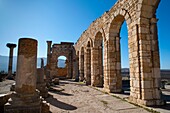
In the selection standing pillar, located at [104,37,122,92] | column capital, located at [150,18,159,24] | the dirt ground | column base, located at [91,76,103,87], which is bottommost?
the dirt ground

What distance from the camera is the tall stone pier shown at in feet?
13.4

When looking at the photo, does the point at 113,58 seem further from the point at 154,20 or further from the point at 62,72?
the point at 62,72

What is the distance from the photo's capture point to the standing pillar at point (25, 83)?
4086mm

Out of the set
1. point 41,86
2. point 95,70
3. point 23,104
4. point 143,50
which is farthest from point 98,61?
point 23,104

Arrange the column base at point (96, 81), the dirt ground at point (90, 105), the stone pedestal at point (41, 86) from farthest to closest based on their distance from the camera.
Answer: the column base at point (96, 81) < the stone pedestal at point (41, 86) < the dirt ground at point (90, 105)

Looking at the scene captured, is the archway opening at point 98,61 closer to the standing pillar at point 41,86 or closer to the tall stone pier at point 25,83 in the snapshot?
the standing pillar at point 41,86

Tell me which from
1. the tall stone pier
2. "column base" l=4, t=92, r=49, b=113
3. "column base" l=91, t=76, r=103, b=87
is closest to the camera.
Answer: "column base" l=4, t=92, r=49, b=113

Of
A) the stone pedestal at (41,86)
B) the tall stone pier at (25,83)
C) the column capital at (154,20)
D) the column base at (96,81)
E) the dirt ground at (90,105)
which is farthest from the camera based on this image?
the column base at (96,81)

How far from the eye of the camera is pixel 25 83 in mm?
4641

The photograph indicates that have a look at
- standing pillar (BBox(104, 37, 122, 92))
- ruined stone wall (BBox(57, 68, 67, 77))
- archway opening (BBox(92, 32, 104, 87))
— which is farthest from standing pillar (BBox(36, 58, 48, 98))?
ruined stone wall (BBox(57, 68, 67, 77))

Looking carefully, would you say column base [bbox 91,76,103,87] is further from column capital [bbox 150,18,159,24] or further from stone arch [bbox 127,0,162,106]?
column capital [bbox 150,18,159,24]

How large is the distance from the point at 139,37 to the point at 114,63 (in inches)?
131

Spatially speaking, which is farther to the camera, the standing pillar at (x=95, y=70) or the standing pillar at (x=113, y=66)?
the standing pillar at (x=95, y=70)

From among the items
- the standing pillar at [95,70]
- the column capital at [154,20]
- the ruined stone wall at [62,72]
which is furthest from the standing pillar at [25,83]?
the ruined stone wall at [62,72]
